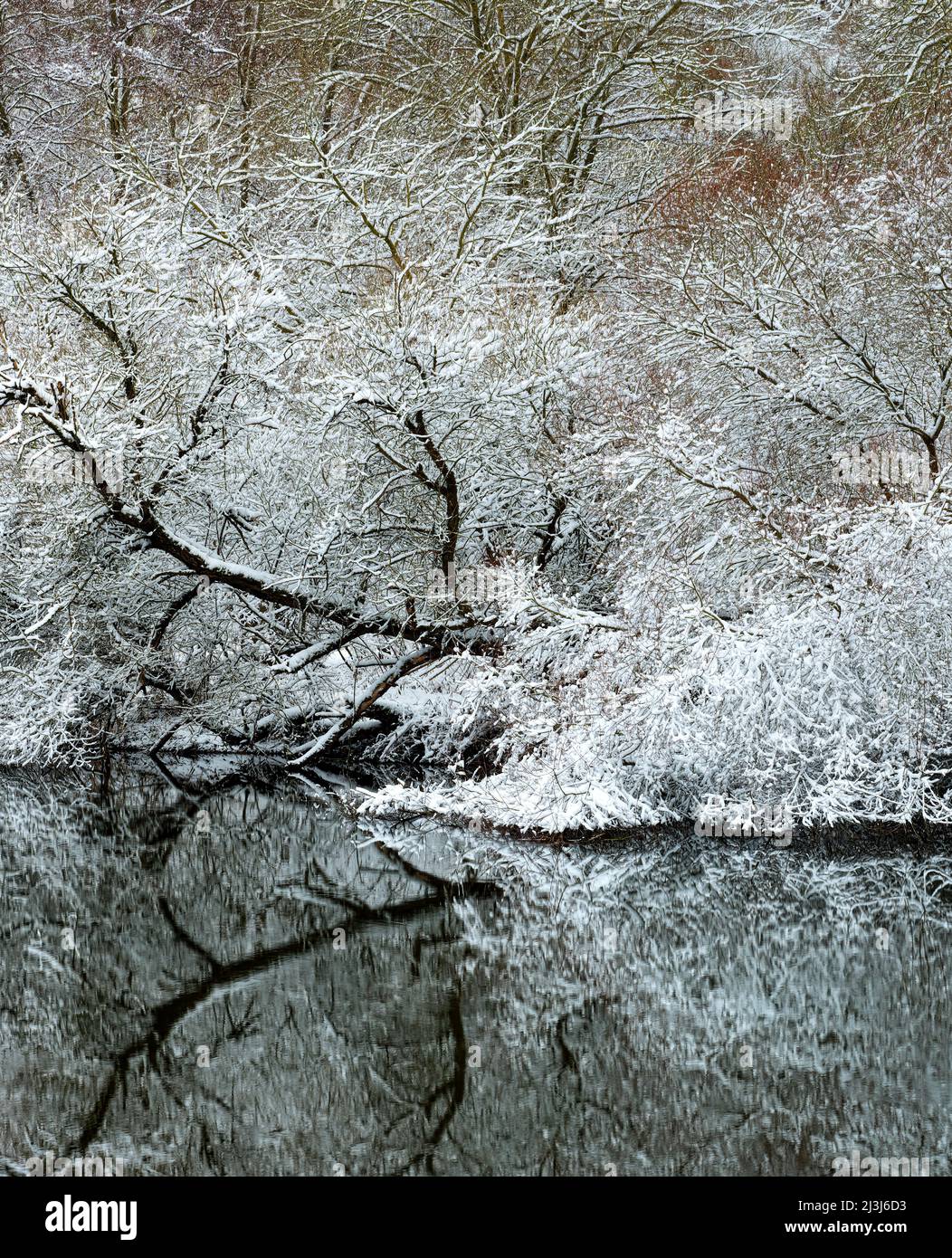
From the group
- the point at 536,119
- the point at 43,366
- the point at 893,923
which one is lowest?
the point at 893,923

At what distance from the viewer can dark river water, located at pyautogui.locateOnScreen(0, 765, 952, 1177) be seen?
399cm

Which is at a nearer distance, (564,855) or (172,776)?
(564,855)

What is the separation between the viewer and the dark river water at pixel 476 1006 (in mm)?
3988

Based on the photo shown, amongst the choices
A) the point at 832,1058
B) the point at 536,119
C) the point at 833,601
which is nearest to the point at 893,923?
the point at 832,1058

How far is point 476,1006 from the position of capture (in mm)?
5176

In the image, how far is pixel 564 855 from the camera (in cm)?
818

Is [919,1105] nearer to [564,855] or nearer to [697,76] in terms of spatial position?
[564,855]

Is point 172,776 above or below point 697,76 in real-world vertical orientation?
below

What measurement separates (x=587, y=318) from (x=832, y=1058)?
8317mm
